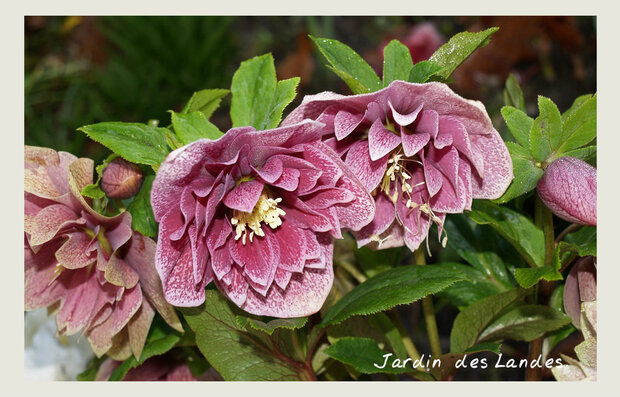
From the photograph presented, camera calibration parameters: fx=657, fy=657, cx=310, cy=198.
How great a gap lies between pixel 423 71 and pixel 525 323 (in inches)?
10.5

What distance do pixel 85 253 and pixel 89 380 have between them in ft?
0.69

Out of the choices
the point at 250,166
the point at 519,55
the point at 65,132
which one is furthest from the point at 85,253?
the point at 65,132

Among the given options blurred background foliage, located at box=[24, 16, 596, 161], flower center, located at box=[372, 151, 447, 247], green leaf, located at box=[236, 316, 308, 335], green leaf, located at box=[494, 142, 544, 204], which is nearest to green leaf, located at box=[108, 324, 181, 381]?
green leaf, located at box=[236, 316, 308, 335]

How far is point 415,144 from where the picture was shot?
1.67ft

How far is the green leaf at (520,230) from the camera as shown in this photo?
0.60 meters

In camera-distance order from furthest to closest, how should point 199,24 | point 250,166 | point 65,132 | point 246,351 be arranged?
point 65,132, point 199,24, point 246,351, point 250,166

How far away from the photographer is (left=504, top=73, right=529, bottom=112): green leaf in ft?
2.16

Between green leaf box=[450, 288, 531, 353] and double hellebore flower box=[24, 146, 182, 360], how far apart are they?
27 cm

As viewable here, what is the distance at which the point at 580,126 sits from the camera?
0.55 meters

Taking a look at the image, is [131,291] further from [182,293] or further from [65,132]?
[65,132]

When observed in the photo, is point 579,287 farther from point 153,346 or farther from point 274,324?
point 153,346

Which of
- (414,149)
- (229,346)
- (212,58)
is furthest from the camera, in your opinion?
(212,58)

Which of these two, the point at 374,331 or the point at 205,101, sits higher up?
Result: the point at 205,101

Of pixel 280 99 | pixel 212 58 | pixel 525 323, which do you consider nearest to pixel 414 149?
pixel 280 99
